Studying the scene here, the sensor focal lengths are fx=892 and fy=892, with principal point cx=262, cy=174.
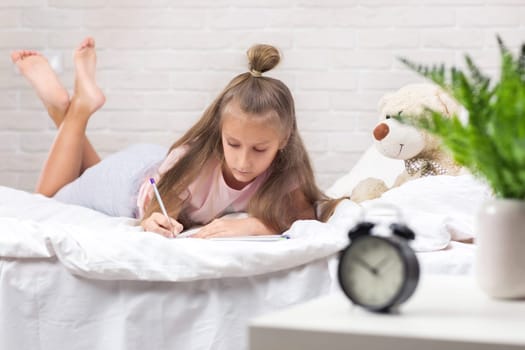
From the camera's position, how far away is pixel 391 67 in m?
3.09

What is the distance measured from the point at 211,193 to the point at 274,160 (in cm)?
18

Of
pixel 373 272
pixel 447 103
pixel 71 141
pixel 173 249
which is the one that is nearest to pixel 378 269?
pixel 373 272

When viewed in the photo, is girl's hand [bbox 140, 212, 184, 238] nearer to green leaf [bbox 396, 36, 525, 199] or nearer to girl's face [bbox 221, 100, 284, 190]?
girl's face [bbox 221, 100, 284, 190]

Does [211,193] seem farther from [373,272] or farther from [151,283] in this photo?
[373,272]

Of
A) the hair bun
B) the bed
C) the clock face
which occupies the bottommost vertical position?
the bed

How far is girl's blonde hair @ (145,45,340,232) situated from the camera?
2096mm

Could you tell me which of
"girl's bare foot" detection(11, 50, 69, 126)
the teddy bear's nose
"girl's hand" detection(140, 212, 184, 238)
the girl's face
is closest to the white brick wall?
"girl's bare foot" detection(11, 50, 69, 126)

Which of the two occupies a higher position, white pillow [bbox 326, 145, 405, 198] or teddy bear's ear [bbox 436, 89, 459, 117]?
teddy bear's ear [bbox 436, 89, 459, 117]

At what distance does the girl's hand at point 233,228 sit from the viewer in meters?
1.97

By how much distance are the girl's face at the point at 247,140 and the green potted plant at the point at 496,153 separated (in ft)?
3.32

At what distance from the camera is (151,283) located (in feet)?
5.28

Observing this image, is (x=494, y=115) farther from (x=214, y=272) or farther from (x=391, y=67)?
(x=391, y=67)

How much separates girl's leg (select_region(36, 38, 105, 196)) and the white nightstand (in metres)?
1.90

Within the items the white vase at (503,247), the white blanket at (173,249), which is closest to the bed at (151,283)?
the white blanket at (173,249)
